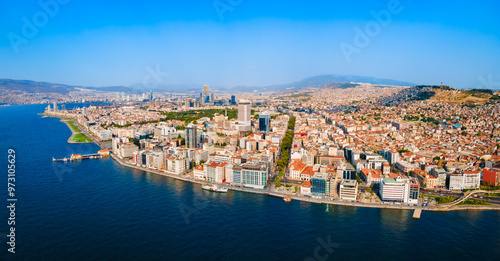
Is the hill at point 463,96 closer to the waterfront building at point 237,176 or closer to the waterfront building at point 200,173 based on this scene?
the waterfront building at point 237,176

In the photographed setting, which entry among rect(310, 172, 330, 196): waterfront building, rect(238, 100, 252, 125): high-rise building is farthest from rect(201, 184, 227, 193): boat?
rect(238, 100, 252, 125): high-rise building

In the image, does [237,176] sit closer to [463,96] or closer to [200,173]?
[200,173]

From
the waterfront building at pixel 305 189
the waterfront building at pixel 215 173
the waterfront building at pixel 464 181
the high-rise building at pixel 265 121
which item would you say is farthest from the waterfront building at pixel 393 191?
the high-rise building at pixel 265 121

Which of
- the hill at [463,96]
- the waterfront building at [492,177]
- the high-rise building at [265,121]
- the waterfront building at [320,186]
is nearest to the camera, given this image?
the waterfront building at [320,186]

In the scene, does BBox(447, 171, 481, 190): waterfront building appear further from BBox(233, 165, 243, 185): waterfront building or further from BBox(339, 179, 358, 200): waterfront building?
BBox(233, 165, 243, 185): waterfront building

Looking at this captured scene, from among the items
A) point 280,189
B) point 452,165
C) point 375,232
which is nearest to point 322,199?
point 280,189

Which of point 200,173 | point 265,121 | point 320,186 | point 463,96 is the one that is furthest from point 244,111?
point 463,96

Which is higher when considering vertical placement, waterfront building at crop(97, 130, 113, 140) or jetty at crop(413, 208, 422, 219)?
waterfront building at crop(97, 130, 113, 140)

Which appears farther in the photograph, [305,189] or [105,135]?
[105,135]

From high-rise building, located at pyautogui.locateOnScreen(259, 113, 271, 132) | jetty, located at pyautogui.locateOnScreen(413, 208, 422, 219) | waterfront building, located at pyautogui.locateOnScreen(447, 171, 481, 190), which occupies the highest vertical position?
high-rise building, located at pyautogui.locateOnScreen(259, 113, 271, 132)
